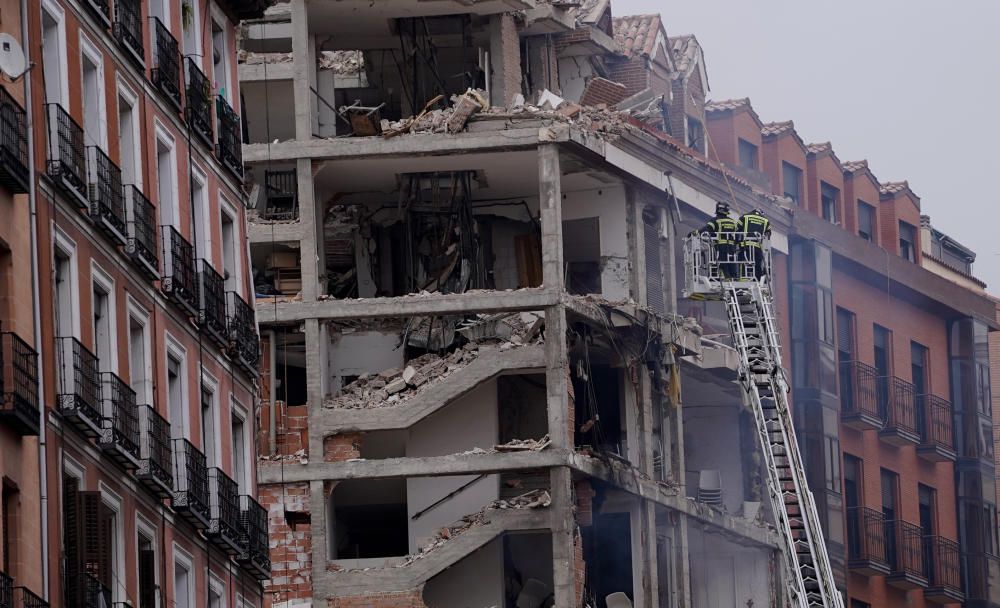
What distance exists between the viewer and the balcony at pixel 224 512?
50906mm

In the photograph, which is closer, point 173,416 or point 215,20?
point 173,416

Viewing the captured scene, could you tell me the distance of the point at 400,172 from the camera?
7788 centimetres

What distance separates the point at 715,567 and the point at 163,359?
121 ft

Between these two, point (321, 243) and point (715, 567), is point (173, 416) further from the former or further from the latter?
point (715, 567)

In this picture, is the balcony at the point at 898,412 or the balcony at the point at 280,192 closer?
the balcony at the point at 280,192

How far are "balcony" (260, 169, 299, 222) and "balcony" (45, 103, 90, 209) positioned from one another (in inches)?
1301

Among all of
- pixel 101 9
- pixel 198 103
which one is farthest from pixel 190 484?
pixel 101 9

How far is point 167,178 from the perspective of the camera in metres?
50.8

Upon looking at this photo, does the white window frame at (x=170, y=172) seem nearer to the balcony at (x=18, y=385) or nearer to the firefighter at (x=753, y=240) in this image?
the balcony at (x=18, y=385)

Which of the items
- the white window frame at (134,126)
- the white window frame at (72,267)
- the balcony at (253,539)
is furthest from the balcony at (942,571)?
the white window frame at (72,267)

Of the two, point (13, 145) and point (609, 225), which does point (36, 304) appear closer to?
point (13, 145)

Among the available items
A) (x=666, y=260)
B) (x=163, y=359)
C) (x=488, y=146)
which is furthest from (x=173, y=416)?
(x=666, y=260)

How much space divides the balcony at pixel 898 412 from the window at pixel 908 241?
5556mm

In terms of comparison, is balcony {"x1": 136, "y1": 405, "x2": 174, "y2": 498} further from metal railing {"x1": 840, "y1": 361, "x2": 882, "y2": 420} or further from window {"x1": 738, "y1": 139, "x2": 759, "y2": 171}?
metal railing {"x1": 840, "y1": 361, "x2": 882, "y2": 420}
